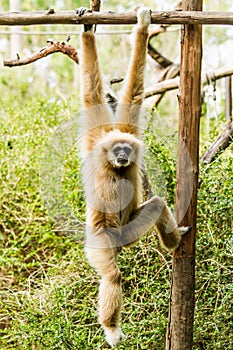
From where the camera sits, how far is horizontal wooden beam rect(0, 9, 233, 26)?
133 inches

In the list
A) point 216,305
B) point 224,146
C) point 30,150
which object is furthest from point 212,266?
point 30,150

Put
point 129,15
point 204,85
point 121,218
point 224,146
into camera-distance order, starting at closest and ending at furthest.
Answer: point 129,15, point 121,218, point 224,146, point 204,85

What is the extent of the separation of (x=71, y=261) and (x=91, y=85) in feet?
6.98

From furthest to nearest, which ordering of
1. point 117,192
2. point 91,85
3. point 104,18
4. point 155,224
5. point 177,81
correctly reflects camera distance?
point 177,81, point 155,224, point 117,192, point 91,85, point 104,18

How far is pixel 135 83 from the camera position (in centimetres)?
362

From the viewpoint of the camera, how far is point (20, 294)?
5258 millimetres

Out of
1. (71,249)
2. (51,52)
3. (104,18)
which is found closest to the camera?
(104,18)

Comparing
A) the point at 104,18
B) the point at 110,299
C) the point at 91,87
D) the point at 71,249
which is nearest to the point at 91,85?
the point at 91,87

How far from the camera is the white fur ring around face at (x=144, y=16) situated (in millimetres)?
3406

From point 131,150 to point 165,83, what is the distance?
270 cm

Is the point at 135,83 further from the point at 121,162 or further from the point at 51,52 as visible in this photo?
the point at 51,52

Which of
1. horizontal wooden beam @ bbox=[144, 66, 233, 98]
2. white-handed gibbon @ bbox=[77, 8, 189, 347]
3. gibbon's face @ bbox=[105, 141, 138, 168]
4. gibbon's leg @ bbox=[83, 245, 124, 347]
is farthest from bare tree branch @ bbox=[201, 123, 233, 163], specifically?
gibbon's leg @ bbox=[83, 245, 124, 347]

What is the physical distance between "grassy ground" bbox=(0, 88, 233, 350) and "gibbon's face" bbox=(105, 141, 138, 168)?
56.9 inches

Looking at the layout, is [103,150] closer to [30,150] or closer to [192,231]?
[192,231]
